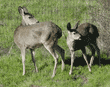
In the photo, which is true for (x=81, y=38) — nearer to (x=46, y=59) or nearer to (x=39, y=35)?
(x=39, y=35)

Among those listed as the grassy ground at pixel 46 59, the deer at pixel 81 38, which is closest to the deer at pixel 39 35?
the deer at pixel 81 38

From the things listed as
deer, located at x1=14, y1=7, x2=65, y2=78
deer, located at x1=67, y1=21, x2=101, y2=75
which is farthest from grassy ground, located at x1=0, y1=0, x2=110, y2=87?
deer, located at x1=14, y1=7, x2=65, y2=78

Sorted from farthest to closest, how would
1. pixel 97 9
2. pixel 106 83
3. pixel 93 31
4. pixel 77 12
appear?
pixel 77 12 < pixel 97 9 < pixel 93 31 < pixel 106 83

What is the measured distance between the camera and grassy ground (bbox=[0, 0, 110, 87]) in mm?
5867

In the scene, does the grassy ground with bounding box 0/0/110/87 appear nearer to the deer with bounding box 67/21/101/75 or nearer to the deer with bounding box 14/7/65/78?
the deer with bounding box 67/21/101/75

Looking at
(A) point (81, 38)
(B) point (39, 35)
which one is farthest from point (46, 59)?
(A) point (81, 38)

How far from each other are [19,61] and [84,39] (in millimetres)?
3380

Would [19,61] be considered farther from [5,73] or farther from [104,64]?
[104,64]

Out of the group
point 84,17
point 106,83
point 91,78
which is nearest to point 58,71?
point 91,78

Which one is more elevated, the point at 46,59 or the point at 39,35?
the point at 39,35

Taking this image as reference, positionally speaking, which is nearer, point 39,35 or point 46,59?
point 39,35

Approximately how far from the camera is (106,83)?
548 centimetres

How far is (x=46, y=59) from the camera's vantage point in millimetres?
7781

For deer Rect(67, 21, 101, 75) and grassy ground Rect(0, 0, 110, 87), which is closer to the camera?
deer Rect(67, 21, 101, 75)
